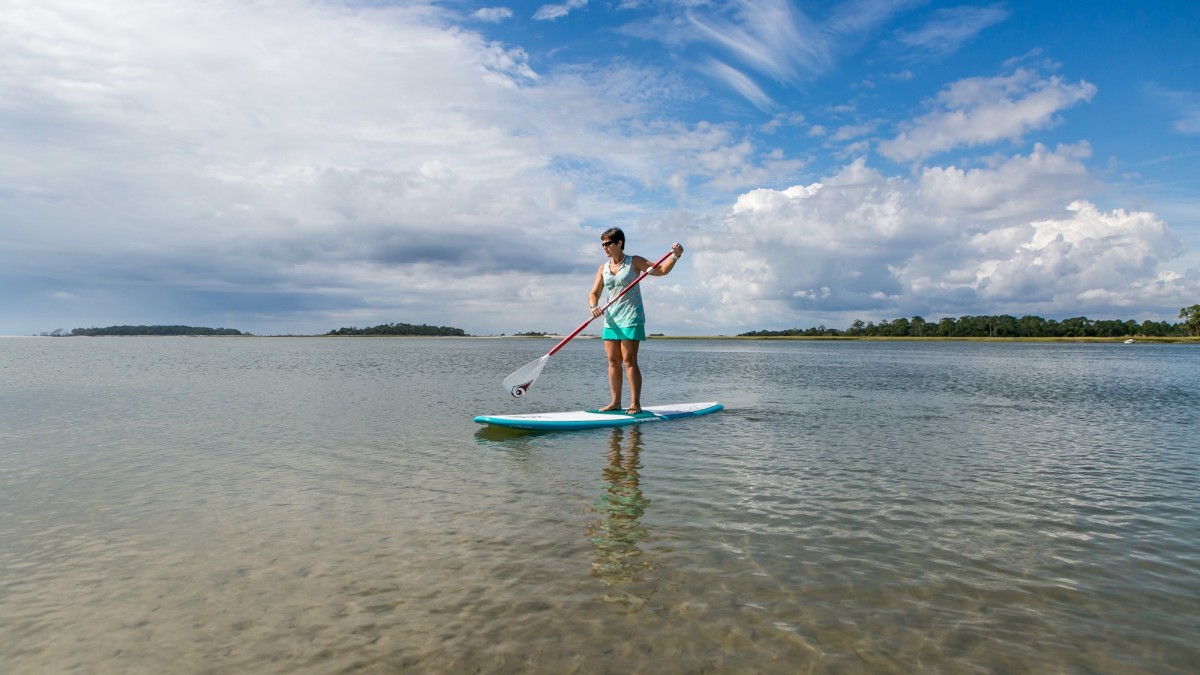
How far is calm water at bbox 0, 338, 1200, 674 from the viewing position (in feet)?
13.6

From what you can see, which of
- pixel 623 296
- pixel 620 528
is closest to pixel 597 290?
pixel 623 296

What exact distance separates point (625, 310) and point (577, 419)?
2.57 metres

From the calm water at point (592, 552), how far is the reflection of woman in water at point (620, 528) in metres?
0.04

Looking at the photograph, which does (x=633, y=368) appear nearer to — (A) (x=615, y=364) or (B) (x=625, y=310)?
(A) (x=615, y=364)

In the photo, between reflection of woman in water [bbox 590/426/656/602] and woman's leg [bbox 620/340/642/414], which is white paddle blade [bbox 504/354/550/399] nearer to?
woman's leg [bbox 620/340/642/414]

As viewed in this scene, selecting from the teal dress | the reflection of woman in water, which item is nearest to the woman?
the teal dress

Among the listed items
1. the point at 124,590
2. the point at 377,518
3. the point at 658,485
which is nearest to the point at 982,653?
the point at 658,485

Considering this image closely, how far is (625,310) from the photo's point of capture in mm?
13656

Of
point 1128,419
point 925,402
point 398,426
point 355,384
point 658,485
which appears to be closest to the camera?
point 658,485

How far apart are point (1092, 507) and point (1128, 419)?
1277 centimetres

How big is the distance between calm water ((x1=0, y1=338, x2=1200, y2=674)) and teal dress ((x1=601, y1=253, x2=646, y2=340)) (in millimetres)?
2138

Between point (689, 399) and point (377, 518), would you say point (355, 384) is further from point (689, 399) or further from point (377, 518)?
point (377, 518)

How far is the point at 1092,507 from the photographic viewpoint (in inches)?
312

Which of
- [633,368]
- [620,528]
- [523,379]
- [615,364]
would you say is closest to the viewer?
[620,528]
